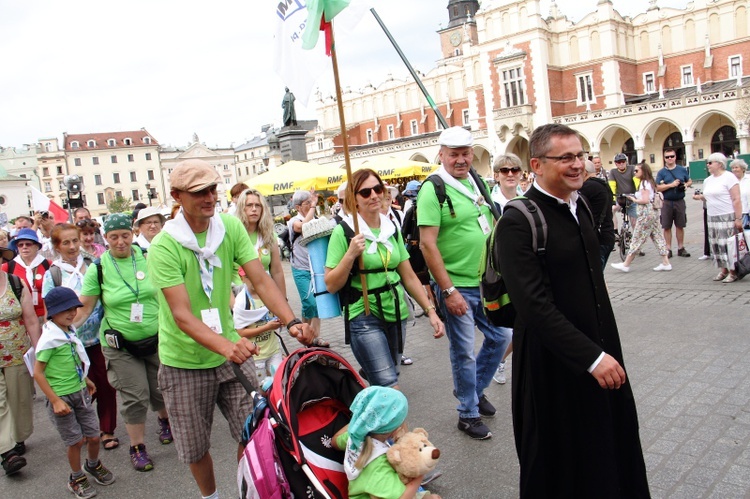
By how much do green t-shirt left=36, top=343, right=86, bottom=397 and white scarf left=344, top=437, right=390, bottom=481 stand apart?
9.09 ft

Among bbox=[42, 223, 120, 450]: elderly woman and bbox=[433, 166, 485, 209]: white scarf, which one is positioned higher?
bbox=[433, 166, 485, 209]: white scarf

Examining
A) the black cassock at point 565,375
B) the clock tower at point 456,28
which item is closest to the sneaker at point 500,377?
the black cassock at point 565,375

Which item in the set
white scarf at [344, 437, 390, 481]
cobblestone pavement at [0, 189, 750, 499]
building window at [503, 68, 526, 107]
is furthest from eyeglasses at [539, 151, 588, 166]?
building window at [503, 68, 526, 107]

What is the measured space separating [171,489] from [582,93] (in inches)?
2166

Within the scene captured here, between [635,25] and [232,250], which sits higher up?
[635,25]

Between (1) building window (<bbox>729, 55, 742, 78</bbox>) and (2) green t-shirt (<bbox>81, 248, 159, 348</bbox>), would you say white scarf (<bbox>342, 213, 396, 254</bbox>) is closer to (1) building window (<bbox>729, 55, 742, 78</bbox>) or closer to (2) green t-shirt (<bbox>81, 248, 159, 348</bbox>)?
(2) green t-shirt (<bbox>81, 248, 159, 348</bbox>)

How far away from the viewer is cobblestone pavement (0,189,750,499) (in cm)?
376

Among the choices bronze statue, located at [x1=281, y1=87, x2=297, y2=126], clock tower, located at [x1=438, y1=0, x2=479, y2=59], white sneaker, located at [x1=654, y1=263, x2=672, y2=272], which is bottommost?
white sneaker, located at [x1=654, y1=263, x2=672, y2=272]

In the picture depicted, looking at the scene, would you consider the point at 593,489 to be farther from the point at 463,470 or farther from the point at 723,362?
the point at 723,362

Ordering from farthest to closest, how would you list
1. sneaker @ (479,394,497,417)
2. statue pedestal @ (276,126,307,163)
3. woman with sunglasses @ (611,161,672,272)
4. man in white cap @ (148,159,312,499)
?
statue pedestal @ (276,126,307,163) < woman with sunglasses @ (611,161,672,272) < sneaker @ (479,394,497,417) < man in white cap @ (148,159,312,499)

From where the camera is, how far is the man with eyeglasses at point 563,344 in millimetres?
2693

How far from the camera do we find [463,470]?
4.01 m

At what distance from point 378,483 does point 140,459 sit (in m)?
2.83

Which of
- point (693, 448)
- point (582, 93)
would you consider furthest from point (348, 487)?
point (582, 93)
